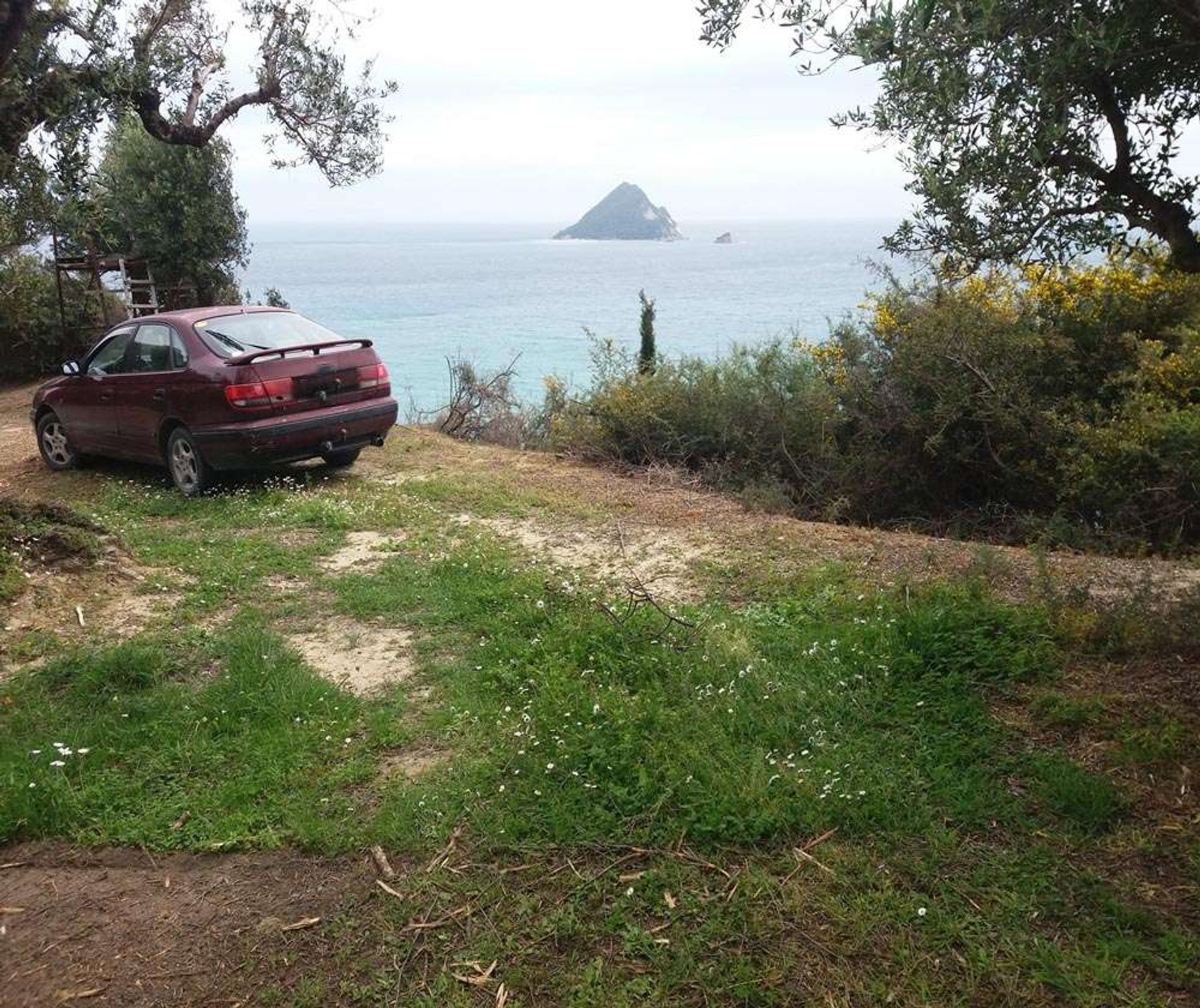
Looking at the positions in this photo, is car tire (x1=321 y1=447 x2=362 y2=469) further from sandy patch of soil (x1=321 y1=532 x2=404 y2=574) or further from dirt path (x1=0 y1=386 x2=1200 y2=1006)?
sandy patch of soil (x1=321 y1=532 x2=404 y2=574)

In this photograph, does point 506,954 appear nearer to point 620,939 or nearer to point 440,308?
point 620,939

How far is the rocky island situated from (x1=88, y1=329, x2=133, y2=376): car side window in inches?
4891

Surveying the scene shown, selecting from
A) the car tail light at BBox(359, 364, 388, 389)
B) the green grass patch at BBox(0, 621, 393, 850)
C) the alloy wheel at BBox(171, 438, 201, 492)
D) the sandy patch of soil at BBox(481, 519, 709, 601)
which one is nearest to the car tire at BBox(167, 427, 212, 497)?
the alloy wheel at BBox(171, 438, 201, 492)

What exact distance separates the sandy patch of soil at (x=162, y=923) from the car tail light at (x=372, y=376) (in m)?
6.94

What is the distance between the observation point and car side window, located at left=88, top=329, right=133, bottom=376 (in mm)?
10594

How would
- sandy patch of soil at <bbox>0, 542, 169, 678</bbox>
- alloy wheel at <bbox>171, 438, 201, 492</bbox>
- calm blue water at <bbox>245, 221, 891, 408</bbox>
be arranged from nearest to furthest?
1. sandy patch of soil at <bbox>0, 542, 169, 678</bbox>
2. alloy wheel at <bbox>171, 438, 201, 492</bbox>
3. calm blue water at <bbox>245, 221, 891, 408</bbox>

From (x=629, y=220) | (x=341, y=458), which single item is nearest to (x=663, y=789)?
(x=341, y=458)

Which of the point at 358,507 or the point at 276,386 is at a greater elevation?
the point at 276,386

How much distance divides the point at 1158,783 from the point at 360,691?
3724 millimetres

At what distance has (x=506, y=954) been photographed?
3250mm

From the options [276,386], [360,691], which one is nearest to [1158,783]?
[360,691]

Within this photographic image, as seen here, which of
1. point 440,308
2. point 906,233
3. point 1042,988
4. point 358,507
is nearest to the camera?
point 1042,988

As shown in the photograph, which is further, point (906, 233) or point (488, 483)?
point (488, 483)

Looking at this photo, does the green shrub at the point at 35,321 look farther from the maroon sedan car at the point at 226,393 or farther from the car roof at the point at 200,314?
the car roof at the point at 200,314
